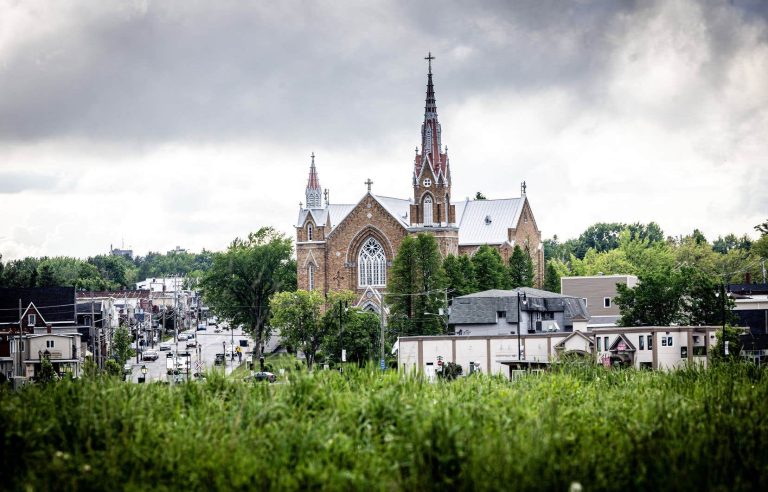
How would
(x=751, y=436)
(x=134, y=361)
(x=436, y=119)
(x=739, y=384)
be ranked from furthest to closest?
(x=436, y=119), (x=134, y=361), (x=739, y=384), (x=751, y=436)

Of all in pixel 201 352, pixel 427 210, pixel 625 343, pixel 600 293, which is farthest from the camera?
pixel 427 210

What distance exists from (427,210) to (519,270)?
10049mm

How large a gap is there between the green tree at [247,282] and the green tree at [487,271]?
20.4 metres

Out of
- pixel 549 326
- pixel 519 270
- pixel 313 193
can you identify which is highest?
pixel 313 193

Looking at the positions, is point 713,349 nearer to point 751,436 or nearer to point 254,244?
point 751,436

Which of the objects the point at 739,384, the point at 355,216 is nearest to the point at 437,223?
the point at 355,216

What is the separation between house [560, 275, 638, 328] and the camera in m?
95.6

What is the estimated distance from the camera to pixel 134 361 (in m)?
95.1

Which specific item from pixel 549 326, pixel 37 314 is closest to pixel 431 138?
pixel 549 326

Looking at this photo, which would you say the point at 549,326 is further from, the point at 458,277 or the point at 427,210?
the point at 427,210

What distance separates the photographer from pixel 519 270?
327 feet

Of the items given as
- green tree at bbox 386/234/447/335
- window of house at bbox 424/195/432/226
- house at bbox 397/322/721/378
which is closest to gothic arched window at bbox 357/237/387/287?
window of house at bbox 424/195/432/226

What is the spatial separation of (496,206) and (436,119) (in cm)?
1309

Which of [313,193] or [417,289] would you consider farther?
[313,193]
